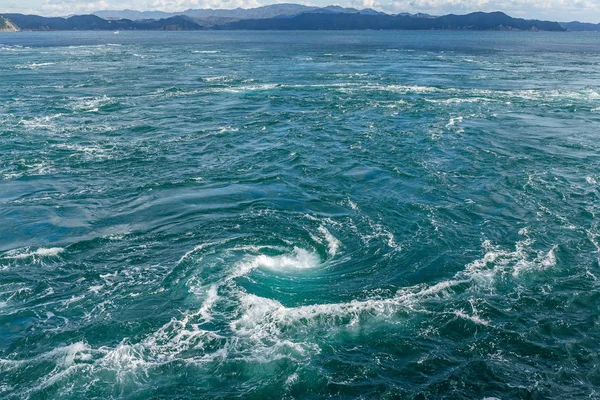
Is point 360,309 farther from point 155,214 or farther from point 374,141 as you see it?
point 374,141

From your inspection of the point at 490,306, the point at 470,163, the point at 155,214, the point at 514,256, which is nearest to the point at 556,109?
the point at 470,163

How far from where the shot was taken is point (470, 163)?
48750mm

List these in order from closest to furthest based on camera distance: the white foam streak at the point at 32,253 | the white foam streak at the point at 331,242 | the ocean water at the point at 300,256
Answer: the ocean water at the point at 300,256, the white foam streak at the point at 32,253, the white foam streak at the point at 331,242

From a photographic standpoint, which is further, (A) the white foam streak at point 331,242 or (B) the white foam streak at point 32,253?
(A) the white foam streak at point 331,242

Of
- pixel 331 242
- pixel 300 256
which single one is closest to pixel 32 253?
pixel 300 256

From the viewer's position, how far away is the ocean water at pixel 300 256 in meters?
23.0

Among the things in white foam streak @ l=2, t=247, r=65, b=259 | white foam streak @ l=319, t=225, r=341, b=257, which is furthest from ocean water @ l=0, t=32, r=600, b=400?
white foam streak @ l=2, t=247, r=65, b=259

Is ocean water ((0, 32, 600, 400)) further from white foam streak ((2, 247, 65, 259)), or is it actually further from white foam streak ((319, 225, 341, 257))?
white foam streak ((2, 247, 65, 259))

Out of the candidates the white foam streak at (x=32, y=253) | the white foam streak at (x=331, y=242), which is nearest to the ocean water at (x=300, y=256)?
the white foam streak at (x=331, y=242)

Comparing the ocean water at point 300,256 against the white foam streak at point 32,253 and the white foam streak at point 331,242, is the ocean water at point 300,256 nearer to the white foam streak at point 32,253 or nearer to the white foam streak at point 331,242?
the white foam streak at point 331,242

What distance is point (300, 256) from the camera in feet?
107

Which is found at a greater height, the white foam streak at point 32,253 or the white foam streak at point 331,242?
the white foam streak at point 331,242

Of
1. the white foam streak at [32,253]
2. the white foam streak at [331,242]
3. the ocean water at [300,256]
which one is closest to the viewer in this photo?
the ocean water at [300,256]

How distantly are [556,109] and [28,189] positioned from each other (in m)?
69.3
